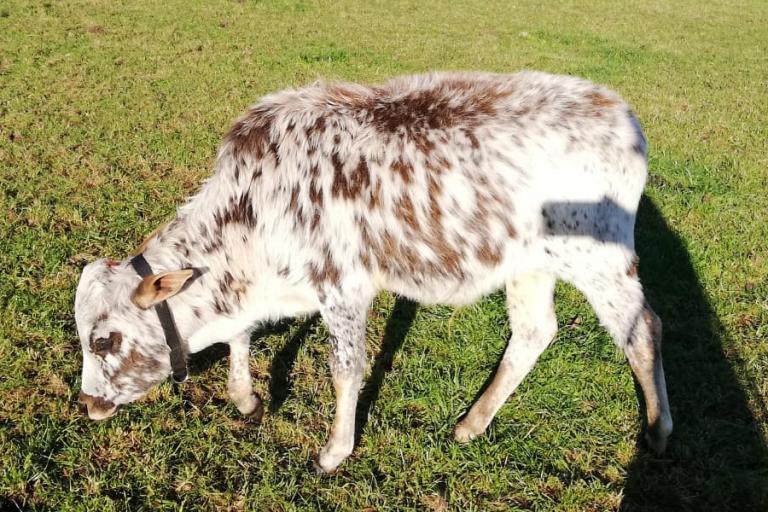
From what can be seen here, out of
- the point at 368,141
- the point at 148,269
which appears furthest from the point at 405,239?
the point at 148,269

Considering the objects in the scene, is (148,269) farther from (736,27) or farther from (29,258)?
(736,27)

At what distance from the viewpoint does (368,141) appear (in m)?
3.29

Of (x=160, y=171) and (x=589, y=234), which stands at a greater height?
(x=589, y=234)

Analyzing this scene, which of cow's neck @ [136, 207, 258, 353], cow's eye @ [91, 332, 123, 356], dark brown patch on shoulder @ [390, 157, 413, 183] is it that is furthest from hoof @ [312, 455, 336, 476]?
dark brown patch on shoulder @ [390, 157, 413, 183]

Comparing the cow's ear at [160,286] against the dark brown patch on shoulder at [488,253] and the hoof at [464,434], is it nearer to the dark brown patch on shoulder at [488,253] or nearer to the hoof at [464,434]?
the dark brown patch on shoulder at [488,253]

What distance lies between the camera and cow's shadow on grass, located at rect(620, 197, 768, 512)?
11.9 ft

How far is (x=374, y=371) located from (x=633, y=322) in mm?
1922

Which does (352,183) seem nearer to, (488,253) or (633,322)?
(488,253)

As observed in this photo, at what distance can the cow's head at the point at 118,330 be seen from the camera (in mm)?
3090

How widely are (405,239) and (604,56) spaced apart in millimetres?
12541

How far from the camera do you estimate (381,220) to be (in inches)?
129

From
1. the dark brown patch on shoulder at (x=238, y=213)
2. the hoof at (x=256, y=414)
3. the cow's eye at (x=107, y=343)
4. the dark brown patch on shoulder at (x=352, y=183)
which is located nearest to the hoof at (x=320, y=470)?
the hoof at (x=256, y=414)

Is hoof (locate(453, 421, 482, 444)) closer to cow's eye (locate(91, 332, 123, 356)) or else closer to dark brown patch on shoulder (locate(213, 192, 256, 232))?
dark brown patch on shoulder (locate(213, 192, 256, 232))

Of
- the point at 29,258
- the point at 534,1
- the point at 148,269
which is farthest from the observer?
the point at 534,1
